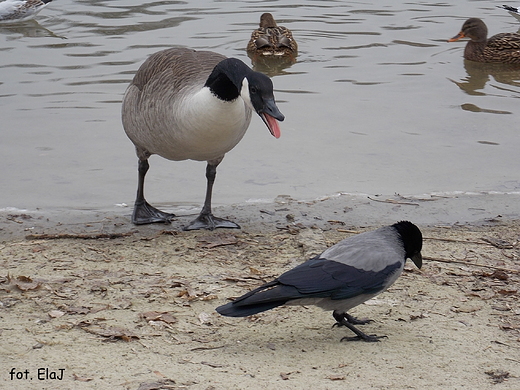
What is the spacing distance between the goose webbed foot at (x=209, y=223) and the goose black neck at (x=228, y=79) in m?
1.15

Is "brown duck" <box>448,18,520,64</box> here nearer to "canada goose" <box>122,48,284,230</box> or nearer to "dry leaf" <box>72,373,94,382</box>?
"canada goose" <box>122,48,284,230</box>

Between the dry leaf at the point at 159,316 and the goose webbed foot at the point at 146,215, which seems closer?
the dry leaf at the point at 159,316

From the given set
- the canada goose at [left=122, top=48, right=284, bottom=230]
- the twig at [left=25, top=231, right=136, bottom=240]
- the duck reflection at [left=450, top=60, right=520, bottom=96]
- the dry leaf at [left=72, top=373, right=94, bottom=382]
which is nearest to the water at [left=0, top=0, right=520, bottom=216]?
the duck reflection at [left=450, top=60, right=520, bottom=96]

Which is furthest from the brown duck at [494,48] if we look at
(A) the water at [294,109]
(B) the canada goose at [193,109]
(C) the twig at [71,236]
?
(C) the twig at [71,236]

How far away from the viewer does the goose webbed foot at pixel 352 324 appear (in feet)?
13.2

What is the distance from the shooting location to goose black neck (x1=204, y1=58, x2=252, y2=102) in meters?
5.24

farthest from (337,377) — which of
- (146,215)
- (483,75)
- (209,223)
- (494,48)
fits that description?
(494,48)

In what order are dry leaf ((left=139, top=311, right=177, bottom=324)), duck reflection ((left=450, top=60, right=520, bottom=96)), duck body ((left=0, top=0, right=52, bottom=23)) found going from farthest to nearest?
duck body ((left=0, top=0, right=52, bottom=23)) < duck reflection ((left=450, top=60, right=520, bottom=96)) < dry leaf ((left=139, top=311, right=177, bottom=324))

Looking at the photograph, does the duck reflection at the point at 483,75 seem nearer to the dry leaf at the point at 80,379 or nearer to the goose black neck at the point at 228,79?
the goose black neck at the point at 228,79

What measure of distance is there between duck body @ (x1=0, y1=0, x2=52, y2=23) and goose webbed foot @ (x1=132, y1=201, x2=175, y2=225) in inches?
364

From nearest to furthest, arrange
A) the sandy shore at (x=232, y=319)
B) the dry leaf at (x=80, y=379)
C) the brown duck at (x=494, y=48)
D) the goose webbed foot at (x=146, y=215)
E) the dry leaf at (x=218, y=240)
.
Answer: the dry leaf at (x=80, y=379) < the sandy shore at (x=232, y=319) < the dry leaf at (x=218, y=240) < the goose webbed foot at (x=146, y=215) < the brown duck at (x=494, y=48)

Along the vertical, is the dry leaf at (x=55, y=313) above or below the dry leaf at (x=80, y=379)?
below

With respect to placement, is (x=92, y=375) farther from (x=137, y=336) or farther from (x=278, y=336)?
(x=278, y=336)

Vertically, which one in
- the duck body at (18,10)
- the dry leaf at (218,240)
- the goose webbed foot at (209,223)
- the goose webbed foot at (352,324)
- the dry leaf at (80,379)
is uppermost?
Result: the duck body at (18,10)
